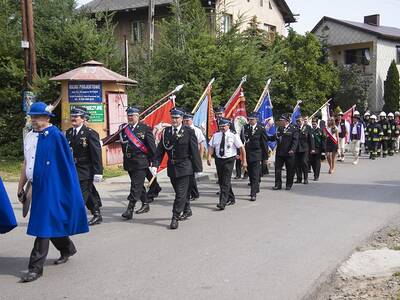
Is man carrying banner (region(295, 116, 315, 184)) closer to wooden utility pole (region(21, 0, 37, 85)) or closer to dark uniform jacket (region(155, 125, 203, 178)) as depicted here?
dark uniform jacket (region(155, 125, 203, 178))

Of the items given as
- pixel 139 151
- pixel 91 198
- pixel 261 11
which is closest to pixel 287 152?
pixel 139 151

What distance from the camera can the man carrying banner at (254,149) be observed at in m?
11.0

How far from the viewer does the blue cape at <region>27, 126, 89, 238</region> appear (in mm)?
5582

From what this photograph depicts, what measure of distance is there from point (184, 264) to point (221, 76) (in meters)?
15.1

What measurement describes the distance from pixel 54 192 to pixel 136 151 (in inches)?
127

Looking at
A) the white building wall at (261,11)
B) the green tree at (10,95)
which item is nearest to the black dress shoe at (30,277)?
the green tree at (10,95)

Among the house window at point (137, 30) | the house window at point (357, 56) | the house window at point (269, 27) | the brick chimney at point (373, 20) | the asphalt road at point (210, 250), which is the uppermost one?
the brick chimney at point (373, 20)

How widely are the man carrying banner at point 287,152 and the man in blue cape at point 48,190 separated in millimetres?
7491

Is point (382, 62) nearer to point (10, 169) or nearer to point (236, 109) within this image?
point (236, 109)

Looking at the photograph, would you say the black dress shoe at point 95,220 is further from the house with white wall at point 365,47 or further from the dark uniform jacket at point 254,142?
the house with white wall at point 365,47

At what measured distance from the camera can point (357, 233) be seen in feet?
25.8

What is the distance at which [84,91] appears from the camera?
15.3m

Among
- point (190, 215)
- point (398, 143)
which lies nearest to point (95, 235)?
point (190, 215)

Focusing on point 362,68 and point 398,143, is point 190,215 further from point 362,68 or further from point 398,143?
point 362,68
